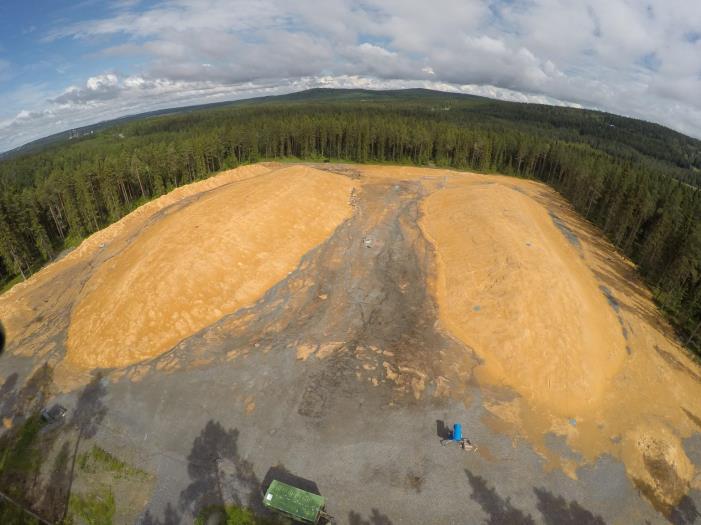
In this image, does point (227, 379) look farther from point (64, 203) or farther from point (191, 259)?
point (64, 203)

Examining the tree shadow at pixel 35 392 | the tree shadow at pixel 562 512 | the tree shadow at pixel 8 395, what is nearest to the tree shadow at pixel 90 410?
the tree shadow at pixel 35 392

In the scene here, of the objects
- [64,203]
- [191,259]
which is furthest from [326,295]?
[64,203]

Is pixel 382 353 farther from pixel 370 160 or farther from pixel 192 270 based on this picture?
pixel 370 160

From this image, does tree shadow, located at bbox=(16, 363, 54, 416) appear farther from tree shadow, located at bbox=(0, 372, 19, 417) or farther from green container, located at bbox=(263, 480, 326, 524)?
green container, located at bbox=(263, 480, 326, 524)

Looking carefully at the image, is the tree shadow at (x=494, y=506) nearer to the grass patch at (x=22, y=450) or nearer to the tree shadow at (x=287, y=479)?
the tree shadow at (x=287, y=479)

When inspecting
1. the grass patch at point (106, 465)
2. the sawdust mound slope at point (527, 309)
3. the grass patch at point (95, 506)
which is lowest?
the grass patch at point (95, 506)

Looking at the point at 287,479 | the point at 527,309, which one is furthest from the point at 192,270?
the point at 527,309
